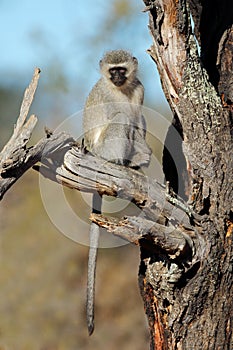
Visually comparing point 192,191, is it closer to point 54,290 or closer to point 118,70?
point 118,70

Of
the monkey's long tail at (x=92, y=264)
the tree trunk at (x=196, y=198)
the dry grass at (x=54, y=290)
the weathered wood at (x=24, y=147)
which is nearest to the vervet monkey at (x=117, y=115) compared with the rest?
the monkey's long tail at (x=92, y=264)

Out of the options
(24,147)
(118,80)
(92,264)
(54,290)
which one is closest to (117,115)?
(118,80)

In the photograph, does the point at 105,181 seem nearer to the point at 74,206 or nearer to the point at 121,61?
the point at 121,61

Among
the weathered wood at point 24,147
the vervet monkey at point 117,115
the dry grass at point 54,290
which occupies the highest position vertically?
the vervet monkey at point 117,115

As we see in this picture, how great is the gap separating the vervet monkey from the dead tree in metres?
1.32

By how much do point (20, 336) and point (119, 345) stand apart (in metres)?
1.58

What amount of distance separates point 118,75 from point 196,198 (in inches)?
87.6

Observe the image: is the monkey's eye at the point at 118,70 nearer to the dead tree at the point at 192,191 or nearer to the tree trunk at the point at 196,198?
the tree trunk at the point at 196,198

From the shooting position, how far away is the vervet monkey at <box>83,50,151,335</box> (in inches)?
227

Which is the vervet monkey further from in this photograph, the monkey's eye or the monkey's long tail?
the monkey's long tail

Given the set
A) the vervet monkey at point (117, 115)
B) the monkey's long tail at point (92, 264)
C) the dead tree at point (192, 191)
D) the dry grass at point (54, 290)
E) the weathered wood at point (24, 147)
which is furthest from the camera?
the dry grass at point (54, 290)

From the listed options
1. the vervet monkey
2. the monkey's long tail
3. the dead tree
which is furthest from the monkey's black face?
the dead tree

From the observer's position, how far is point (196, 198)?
4.30 meters

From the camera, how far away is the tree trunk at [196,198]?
13.8 feet
